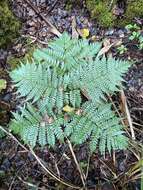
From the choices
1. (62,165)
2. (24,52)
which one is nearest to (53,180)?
(62,165)

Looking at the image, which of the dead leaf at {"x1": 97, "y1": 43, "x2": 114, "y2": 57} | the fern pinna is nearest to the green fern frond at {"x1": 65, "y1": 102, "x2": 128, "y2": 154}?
the fern pinna

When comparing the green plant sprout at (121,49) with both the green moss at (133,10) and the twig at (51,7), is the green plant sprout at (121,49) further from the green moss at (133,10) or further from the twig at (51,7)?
the twig at (51,7)

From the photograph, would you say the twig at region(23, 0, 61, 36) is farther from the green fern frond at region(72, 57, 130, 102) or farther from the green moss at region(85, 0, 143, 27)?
the green fern frond at region(72, 57, 130, 102)

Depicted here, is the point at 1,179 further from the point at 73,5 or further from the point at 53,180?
the point at 73,5

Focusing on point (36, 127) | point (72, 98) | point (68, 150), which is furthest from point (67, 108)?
point (68, 150)

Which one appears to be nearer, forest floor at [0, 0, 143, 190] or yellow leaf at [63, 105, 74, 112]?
yellow leaf at [63, 105, 74, 112]

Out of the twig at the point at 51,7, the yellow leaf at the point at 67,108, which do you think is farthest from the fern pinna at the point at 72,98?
the twig at the point at 51,7
